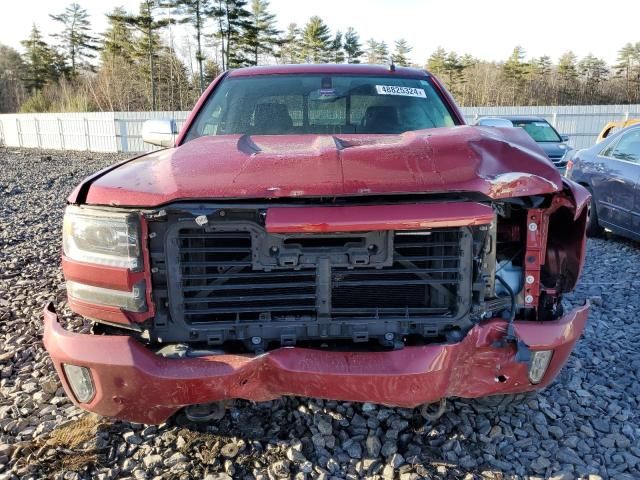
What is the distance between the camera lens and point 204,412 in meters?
2.43

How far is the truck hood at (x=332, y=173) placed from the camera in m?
1.98

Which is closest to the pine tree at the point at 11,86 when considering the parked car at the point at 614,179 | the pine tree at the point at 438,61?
the pine tree at the point at 438,61

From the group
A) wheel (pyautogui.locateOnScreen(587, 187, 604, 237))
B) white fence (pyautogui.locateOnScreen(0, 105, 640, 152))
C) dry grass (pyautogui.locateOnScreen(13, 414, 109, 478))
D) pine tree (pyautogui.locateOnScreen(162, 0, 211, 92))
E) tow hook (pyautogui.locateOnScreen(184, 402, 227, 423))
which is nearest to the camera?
dry grass (pyautogui.locateOnScreen(13, 414, 109, 478))

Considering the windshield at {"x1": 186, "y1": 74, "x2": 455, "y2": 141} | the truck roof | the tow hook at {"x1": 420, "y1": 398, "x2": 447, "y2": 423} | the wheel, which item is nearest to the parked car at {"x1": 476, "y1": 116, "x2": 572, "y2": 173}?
the wheel

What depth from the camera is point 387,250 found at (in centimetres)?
211

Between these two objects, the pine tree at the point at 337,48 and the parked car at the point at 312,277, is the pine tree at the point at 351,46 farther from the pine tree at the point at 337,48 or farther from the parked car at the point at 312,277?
the parked car at the point at 312,277

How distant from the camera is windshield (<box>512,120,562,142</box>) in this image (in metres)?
13.0

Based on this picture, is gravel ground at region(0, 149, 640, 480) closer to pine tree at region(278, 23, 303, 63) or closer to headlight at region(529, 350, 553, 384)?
headlight at region(529, 350, 553, 384)

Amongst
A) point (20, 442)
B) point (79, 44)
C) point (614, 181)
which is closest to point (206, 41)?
point (79, 44)

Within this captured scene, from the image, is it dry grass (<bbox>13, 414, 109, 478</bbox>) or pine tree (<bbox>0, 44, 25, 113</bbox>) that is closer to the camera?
dry grass (<bbox>13, 414, 109, 478</bbox>)

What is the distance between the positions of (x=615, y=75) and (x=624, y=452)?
2467 inches

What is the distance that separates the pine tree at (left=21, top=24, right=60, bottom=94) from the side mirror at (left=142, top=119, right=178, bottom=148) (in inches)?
2112

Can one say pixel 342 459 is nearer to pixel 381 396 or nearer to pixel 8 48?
pixel 381 396

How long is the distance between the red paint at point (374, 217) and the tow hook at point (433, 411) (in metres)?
0.93
